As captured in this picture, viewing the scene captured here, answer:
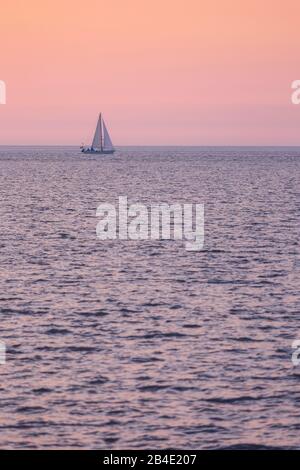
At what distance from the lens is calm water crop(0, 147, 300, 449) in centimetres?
2730

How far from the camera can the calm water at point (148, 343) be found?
27.3 meters

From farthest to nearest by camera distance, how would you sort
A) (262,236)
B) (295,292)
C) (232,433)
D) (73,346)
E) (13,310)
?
(262,236) → (295,292) → (13,310) → (73,346) → (232,433)

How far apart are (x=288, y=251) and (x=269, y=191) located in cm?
7708

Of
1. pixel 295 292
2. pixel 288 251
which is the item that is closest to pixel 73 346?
pixel 295 292

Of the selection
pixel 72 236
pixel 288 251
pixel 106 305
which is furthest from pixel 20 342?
pixel 72 236

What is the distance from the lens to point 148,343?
36312 millimetres

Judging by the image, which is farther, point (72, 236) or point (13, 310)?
point (72, 236)

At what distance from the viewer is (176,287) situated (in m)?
49.0

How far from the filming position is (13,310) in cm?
4238
